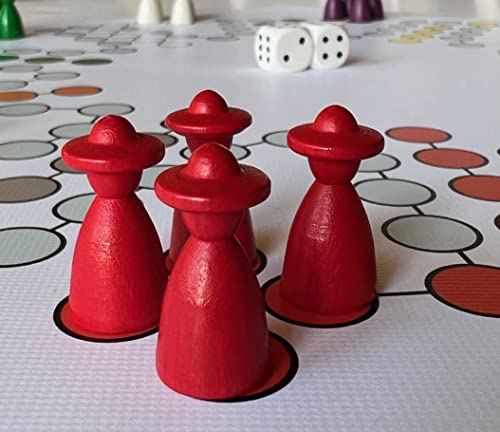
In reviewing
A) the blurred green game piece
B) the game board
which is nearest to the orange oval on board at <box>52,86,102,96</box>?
the game board

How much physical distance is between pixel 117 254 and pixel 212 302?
0.31 ft

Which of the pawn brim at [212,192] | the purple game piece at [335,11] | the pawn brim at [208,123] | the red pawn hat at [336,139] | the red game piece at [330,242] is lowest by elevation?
the purple game piece at [335,11]

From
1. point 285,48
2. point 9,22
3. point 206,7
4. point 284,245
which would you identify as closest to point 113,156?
point 284,245

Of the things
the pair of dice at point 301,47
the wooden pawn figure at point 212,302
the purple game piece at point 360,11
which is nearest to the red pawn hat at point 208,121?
the wooden pawn figure at point 212,302

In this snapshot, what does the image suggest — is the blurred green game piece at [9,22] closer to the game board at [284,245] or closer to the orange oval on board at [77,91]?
the game board at [284,245]

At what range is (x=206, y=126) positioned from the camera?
50 cm

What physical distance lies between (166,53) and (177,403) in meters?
1.40

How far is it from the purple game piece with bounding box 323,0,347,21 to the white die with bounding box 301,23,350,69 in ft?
2.77

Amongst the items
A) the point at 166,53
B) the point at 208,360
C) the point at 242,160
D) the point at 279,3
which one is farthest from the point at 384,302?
the point at 279,3

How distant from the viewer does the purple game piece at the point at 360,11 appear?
2215mm

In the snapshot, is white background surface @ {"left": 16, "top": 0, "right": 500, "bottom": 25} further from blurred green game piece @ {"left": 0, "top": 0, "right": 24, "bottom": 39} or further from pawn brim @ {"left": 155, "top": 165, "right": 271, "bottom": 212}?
pawn brim @ {"left": 155, "top": 165, "right": 271, "bottom": 212}

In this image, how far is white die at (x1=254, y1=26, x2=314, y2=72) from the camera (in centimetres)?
141

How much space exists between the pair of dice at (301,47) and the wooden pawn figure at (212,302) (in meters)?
1.07

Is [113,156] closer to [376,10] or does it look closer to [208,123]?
[208,123]
